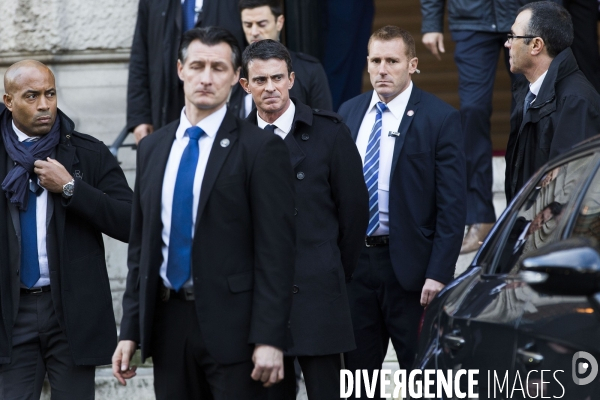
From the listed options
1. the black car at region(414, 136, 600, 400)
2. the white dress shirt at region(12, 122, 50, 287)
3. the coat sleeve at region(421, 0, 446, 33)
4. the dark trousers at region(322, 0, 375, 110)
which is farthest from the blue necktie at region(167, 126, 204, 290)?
the dark trousers at region(322, 0, 375, 110)

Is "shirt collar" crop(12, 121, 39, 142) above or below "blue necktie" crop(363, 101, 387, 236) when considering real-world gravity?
above

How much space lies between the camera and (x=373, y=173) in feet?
18.9

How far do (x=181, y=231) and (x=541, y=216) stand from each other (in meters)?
1.28

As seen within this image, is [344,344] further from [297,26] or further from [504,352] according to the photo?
[297,26]

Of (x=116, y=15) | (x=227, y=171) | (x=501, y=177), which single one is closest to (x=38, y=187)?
(x=227, y=171)

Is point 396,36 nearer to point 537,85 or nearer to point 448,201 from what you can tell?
point 537,85

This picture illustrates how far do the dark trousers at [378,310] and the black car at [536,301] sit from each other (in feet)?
4.31

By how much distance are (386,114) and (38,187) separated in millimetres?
1777

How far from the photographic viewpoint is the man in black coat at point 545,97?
540 cm

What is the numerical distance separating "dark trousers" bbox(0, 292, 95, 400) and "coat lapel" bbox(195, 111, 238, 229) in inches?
63.2

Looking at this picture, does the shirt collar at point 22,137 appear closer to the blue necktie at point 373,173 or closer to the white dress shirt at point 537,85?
the blue necktie at point 373,173

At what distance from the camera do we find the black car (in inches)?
129

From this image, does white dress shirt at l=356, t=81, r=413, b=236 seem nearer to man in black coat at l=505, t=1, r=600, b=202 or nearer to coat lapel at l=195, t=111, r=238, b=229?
man in black coat at l=505, t=1, r=600, b=202

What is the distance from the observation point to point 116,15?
329 inches
